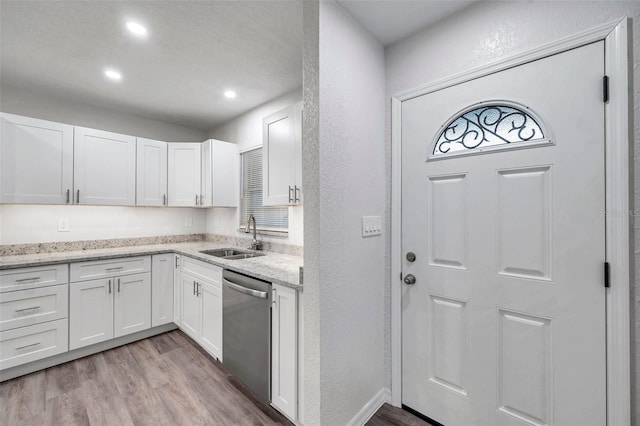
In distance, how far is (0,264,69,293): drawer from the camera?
7.06 ft

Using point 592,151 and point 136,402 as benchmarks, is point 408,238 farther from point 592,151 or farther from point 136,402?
point 136,402

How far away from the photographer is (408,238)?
175 centimetres

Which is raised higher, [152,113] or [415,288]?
[152,113]

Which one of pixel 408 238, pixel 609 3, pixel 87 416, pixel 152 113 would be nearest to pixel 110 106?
pixel 152 113

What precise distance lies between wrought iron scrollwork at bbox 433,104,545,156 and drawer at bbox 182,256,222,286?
6.27ft

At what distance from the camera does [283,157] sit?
2.30 meters

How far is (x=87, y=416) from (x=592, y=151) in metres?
3.20

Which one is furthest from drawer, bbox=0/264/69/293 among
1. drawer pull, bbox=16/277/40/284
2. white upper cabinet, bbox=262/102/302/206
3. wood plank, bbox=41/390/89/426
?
white upper cabinet, bbox=262/102/302/206

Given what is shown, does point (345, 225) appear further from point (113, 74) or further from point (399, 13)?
point (113, 74)

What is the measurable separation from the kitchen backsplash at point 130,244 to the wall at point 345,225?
108 cm

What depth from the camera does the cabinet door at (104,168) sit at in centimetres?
Result: 270

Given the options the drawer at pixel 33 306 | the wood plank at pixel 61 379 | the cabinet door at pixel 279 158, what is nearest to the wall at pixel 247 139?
the cabinet door at pixel 279 158

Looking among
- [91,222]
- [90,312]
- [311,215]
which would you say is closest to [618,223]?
[311,215]

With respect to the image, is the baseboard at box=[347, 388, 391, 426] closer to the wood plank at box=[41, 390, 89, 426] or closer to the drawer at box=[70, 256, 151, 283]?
the wood plank at box=[41, 390, 89, 426]
